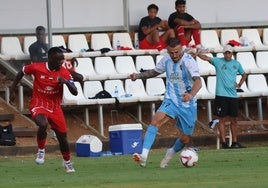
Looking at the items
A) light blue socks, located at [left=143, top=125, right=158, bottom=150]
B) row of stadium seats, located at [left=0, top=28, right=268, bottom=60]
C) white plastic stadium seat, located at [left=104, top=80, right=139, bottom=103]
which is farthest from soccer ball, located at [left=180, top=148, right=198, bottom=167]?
row of stadium seats, located at [left=0, top=28, right=268, bottom=60]

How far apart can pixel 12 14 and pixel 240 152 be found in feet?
23.4

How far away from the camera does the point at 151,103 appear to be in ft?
93.2

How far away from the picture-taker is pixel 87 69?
28422 mm

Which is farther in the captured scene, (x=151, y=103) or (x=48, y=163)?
(x=151, y=103)

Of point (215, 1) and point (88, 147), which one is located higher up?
point (215, 1)

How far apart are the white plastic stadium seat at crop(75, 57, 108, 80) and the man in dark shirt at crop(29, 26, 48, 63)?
4.51 ft

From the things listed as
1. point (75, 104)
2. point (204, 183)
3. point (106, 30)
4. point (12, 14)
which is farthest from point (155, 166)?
point (106, 30)

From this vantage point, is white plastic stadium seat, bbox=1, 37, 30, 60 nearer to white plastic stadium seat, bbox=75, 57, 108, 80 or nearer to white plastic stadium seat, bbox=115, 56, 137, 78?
white plastic stadium seat, bbox=75, 57, 108, 80

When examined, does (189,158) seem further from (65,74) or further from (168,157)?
(65,74)

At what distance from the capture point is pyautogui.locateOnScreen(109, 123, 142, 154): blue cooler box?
26094 mm

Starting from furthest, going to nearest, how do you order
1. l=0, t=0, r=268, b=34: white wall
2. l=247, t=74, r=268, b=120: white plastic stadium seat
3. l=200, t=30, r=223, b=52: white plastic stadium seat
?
l=200, t=30, r=223, b=52: white plastic stadium seat < l=247, t=74, r=268, b=120: white plastic stadium seat < l=0, t=0, r=268, b=34: white wall

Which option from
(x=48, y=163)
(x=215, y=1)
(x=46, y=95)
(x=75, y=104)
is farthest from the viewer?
(x=215, y=1)

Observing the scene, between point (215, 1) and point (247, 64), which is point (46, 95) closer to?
point (247, 64)

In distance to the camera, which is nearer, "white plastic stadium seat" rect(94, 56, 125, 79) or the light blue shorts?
the light blue shorts
